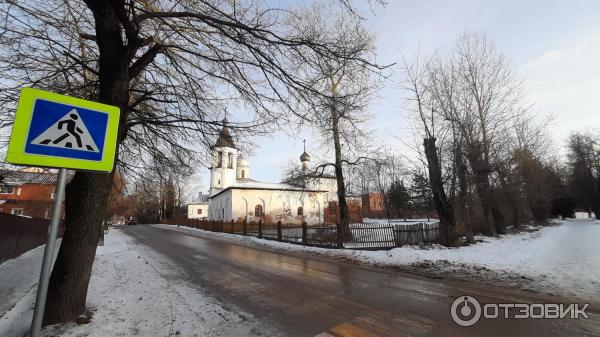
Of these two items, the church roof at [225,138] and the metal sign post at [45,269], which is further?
the church roof at [225,138]

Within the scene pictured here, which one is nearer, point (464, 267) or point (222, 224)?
point (464, 267)

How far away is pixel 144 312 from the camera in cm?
521

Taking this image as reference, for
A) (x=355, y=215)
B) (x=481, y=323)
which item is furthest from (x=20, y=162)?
(x=355, y=215)

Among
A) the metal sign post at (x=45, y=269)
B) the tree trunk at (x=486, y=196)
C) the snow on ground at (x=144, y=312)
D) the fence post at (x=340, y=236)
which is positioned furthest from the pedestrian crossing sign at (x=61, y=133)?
the tree trunk at (x=486, y=196)

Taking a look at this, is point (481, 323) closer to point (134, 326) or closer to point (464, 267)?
point (134, 326)

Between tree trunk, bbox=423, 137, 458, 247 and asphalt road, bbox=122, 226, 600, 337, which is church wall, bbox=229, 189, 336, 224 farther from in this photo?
asphalt road, bbox=122, 226, 600, 337

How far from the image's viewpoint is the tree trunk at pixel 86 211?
447 cm

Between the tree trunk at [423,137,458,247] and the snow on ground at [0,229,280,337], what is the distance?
12026 millimetres

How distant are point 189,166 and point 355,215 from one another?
39704 mm

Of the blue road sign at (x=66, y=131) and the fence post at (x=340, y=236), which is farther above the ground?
the blue road sign at (x=66, y=131)

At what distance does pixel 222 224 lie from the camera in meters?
31.4

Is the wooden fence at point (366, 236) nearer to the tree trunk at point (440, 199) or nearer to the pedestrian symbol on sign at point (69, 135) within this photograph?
the tree trunk at point (440, 199)

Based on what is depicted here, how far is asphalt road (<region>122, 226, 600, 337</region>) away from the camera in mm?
4373

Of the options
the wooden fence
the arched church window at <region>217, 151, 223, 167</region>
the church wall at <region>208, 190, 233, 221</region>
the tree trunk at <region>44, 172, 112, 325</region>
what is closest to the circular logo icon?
the tree trunk at <region>44, 172, 112, 325</region>
